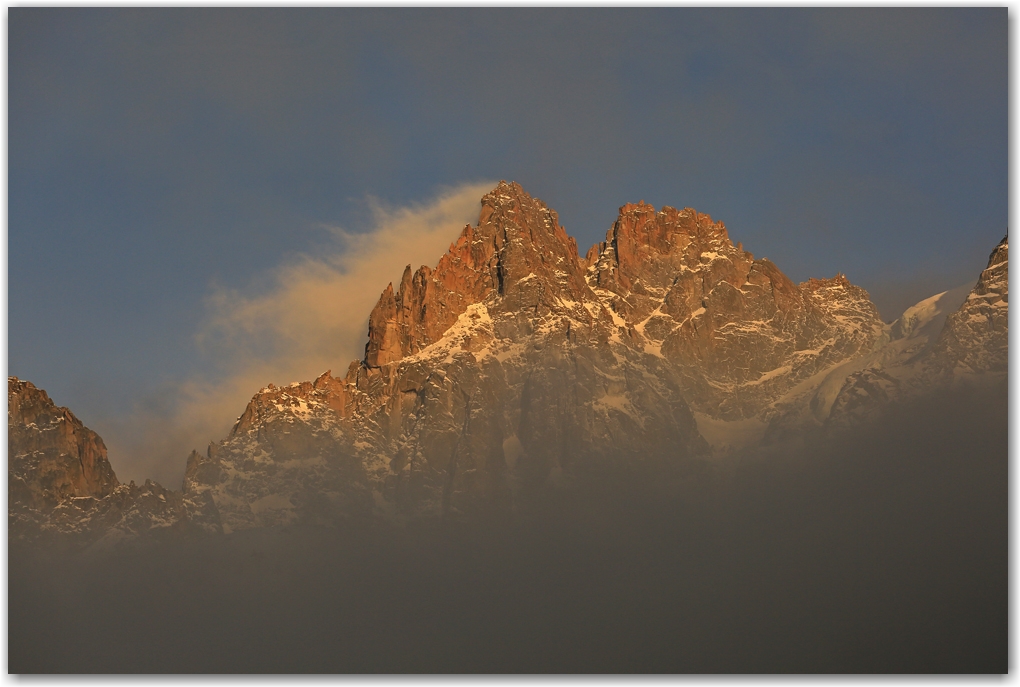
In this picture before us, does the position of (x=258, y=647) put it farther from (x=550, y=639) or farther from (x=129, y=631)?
(x=550, y=639)

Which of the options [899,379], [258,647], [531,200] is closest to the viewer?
[258,647]

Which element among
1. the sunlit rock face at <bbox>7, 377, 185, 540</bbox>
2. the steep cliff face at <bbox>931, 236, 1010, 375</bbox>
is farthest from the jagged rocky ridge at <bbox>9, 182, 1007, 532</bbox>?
the sunlit rock face at <bbox>7, 377, 185, 540</bbox>

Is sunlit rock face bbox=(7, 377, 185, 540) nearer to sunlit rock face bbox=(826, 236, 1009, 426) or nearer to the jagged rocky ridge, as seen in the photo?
the jagged rocky ridge

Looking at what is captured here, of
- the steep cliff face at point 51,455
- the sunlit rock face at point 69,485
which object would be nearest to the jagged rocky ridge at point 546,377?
the sunlit rock face at point 69,485

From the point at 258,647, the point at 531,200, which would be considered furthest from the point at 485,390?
the point at 258,647

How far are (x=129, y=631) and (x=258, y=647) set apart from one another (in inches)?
278

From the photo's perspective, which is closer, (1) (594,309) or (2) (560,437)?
(2) (560,437)

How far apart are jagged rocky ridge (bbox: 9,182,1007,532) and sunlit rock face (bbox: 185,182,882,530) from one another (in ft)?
0.44

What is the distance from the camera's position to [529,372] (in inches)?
4916

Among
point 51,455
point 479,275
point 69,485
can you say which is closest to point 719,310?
point 479,275

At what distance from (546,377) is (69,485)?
2915cm

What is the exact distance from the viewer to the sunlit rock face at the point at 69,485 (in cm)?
11825

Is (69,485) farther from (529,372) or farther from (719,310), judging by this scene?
(719,310)

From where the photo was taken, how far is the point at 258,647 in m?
110
